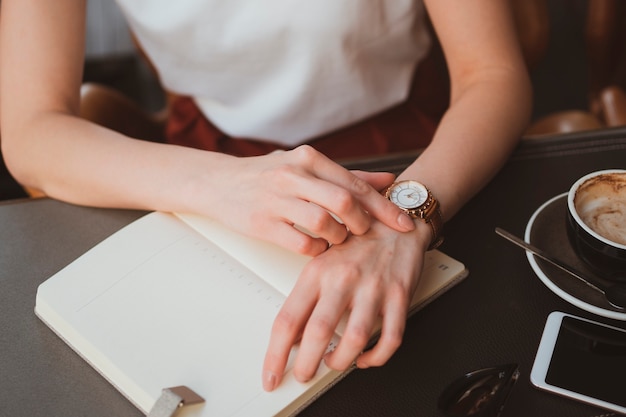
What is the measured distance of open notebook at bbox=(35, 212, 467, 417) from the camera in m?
0.60

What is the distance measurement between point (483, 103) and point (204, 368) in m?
0.53

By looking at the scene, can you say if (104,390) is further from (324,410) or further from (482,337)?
(482,337)

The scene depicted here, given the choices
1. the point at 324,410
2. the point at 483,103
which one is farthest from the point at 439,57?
the point at 324,410

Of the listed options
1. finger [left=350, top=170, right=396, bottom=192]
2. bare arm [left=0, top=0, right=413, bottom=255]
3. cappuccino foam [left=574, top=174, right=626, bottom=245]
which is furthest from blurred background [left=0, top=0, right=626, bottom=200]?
finger [left=350, top=170, right=396, bottom=192]

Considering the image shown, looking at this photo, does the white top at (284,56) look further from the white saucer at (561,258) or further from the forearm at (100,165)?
the white saucer at (561,258)

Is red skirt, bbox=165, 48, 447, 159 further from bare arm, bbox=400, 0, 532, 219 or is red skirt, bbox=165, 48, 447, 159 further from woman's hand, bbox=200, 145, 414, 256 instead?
woman's hand, bbox=200, 145, 414, 256

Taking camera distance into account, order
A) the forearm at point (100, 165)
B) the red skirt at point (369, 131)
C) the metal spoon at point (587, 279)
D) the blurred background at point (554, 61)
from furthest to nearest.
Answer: the blurred background at point (554, 61) → the red skirt at point (369, 131) → the forearm at point (100, 165) → the metal spoon at point (587, 279)

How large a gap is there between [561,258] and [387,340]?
25 centimetres

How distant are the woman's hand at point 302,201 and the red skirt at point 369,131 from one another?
0.42 m

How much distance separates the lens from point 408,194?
74 centimetres

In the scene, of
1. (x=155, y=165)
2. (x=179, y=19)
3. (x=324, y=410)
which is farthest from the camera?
(x=179, y=19)

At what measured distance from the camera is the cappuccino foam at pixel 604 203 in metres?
0.72

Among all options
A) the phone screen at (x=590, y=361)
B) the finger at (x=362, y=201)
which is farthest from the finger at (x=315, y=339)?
the phone screen at (x=590, y=361)

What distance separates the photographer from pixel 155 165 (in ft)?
2.62
